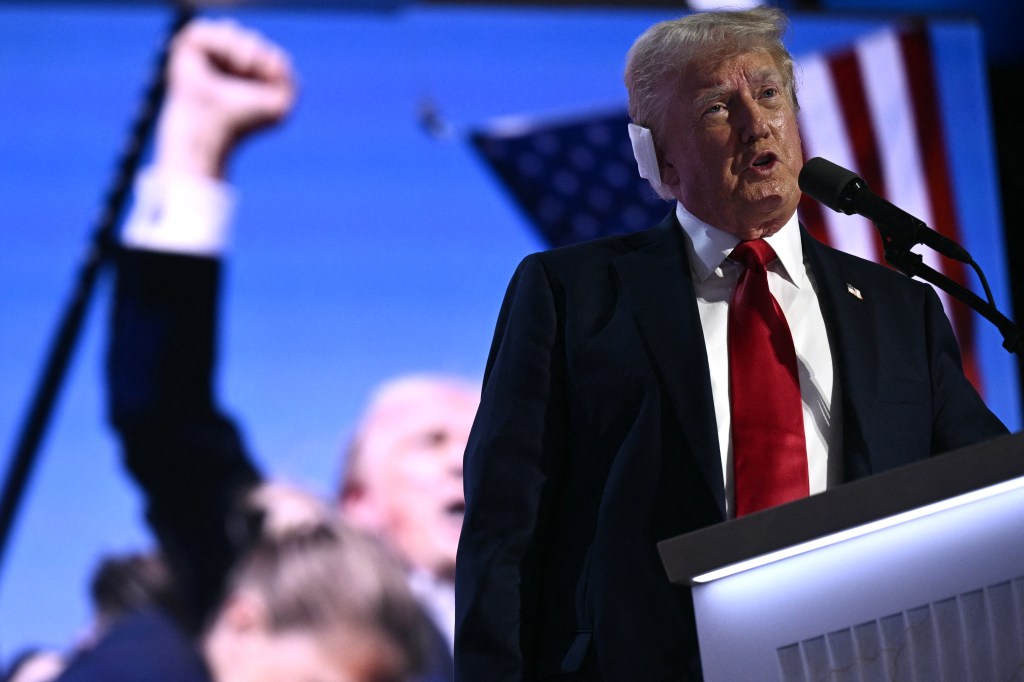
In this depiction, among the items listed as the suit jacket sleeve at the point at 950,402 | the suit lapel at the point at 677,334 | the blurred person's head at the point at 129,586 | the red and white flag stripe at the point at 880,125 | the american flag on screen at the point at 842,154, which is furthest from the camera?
the red and white flag stripe at the point at 880,125

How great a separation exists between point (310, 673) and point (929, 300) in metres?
2.03

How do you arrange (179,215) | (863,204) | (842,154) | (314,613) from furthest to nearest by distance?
(842,154)
(179,215)
(314,613)
(863,204)

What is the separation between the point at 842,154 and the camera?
412 centimetres

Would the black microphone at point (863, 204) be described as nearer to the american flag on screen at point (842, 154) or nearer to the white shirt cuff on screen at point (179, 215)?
the white shirt cuff on screen at point (179, 215)

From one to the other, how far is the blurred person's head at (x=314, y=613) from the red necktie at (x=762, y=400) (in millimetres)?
1957

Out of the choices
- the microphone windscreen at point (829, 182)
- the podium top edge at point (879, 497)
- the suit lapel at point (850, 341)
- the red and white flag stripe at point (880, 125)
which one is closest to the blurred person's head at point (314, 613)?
the red and white flag stripe at point (880, 125)

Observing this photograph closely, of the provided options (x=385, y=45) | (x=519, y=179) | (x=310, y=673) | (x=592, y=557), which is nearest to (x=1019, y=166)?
(x=519, y=179)

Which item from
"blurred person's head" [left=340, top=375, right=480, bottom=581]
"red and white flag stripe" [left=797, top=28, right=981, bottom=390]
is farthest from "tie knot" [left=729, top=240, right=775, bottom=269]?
"red and white flag stripe" [left=797, top=28, right=981, bottom=390]

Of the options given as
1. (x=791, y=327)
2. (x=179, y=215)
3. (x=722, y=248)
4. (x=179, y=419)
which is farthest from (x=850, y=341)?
(x=179, y=215)

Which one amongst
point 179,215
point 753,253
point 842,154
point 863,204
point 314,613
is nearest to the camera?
point 863,204

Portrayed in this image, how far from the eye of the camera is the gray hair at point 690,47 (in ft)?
5.51

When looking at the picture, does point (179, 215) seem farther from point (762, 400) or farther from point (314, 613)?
point (762, 400)

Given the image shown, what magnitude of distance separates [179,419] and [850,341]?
2141 mm

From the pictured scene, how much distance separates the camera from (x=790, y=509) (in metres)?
1.13
